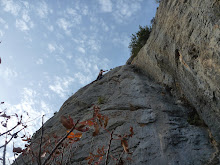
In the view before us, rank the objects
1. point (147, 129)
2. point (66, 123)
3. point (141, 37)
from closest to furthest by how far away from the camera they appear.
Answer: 1. point (66, 123)
2. point (147, 129)
3. point (141, 37)

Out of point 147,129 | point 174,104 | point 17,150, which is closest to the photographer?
point 17,150

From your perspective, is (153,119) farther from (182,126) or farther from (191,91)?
(191,91)

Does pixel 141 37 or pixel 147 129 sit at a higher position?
pixel 141 37

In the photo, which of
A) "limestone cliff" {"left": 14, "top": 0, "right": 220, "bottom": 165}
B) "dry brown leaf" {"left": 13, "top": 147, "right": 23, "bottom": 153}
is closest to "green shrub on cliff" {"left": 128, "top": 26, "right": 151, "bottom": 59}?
"limestone cliff" {"left": 14, "top": 0, "right": 220, "bottom": 165}

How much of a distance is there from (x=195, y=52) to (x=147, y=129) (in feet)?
10.0

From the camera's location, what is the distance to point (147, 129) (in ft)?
20.0

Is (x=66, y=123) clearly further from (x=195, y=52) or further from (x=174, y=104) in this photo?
(x=174, y=104)

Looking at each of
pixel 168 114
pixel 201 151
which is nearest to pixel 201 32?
pixel 168 114

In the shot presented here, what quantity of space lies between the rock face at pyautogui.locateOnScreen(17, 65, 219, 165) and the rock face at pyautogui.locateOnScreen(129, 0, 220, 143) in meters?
0.61

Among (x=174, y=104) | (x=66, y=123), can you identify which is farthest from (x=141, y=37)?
(x=66, y=123)

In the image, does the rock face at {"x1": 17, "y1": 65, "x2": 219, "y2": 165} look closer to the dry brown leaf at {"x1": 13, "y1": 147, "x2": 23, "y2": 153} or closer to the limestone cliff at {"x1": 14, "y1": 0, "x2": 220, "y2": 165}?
the limestone cliff at {"x1": 14, "y1": 0, "x2": 220, "y2": 165}

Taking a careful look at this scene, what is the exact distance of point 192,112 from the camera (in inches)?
280

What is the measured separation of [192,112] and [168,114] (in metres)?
1.07

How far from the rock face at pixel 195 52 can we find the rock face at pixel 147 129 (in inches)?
24.1
